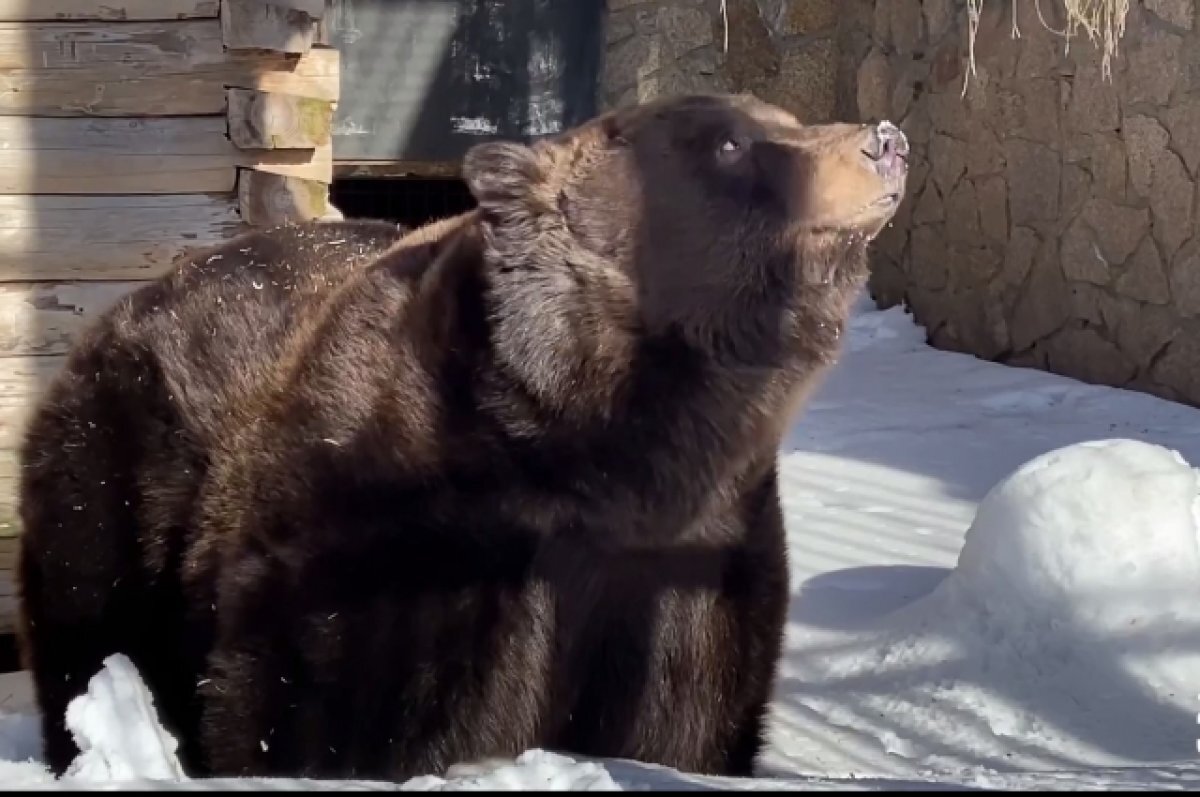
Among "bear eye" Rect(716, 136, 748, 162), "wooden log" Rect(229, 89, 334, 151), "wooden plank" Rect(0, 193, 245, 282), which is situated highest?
"bear eye" Rect(716, 136, 748, 162)

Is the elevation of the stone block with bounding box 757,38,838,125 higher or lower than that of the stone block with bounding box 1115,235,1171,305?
higher

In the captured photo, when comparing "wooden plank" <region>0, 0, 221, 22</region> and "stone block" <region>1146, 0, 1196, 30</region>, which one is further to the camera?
"stone block" <region>1146, 0, 1196, 30</region>

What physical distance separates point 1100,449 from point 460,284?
1676mm

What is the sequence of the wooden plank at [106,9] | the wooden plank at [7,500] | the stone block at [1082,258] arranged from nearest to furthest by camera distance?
the wooden plank at [106,9], the wooden plank at [7,500], the stone block at [1082,258]

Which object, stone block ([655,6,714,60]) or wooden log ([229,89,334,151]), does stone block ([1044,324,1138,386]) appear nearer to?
stone block ([655,6,714,60])

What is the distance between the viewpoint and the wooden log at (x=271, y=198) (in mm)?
4465

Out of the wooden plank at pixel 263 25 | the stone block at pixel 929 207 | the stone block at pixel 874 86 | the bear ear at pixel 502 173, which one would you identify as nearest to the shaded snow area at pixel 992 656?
the bear ear at pixel 502 173

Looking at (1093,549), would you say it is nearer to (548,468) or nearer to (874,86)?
(548,468)

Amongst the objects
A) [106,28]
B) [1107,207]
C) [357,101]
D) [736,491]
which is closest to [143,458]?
[736,491]

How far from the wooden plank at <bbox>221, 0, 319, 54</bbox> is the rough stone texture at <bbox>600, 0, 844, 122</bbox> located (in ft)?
13.8

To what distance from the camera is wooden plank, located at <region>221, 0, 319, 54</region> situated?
4371 mm

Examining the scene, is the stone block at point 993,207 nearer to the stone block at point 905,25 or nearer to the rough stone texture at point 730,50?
the stone block at point 905,25

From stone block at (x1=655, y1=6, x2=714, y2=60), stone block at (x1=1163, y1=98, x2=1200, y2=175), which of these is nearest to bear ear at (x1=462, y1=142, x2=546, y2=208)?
stone block at (x1=1163, y1=98, x2=1200, y2=175)

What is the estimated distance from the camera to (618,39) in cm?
862
